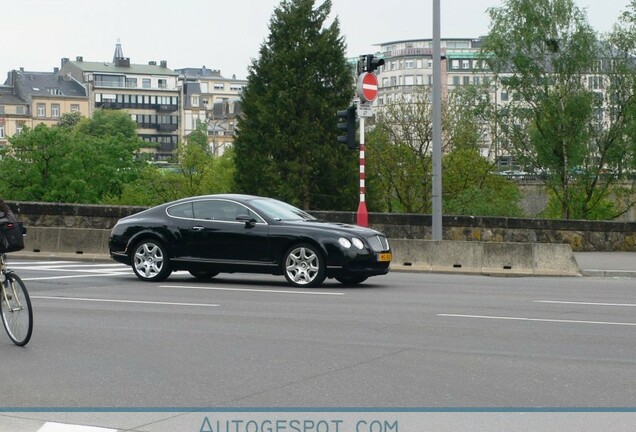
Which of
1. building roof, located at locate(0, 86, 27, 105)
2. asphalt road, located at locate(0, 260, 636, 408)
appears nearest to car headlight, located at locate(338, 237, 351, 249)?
asphalt road, located at locate(0, 260, 636, 408)

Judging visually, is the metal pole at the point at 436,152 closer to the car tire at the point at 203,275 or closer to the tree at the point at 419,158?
the car tire at the point at 203,275

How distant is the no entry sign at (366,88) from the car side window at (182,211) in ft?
20.7

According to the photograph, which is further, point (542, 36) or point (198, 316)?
point (542, 36)

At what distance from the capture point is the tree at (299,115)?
244ft

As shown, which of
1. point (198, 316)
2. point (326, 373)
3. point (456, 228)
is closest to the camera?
point (326, 373)

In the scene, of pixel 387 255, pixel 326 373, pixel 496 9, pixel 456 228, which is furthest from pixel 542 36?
pixel 326 373

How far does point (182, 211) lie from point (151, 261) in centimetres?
96

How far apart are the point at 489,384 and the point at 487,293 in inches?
360

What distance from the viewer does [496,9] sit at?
191ft

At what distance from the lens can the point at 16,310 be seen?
11172 mm

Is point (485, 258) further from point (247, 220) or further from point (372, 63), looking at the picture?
point (247, 220)

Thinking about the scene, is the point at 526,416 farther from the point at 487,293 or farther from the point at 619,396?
the point at 487,293

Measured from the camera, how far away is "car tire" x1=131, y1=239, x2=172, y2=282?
64.0ft

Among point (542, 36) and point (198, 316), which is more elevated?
point (542, 36)
